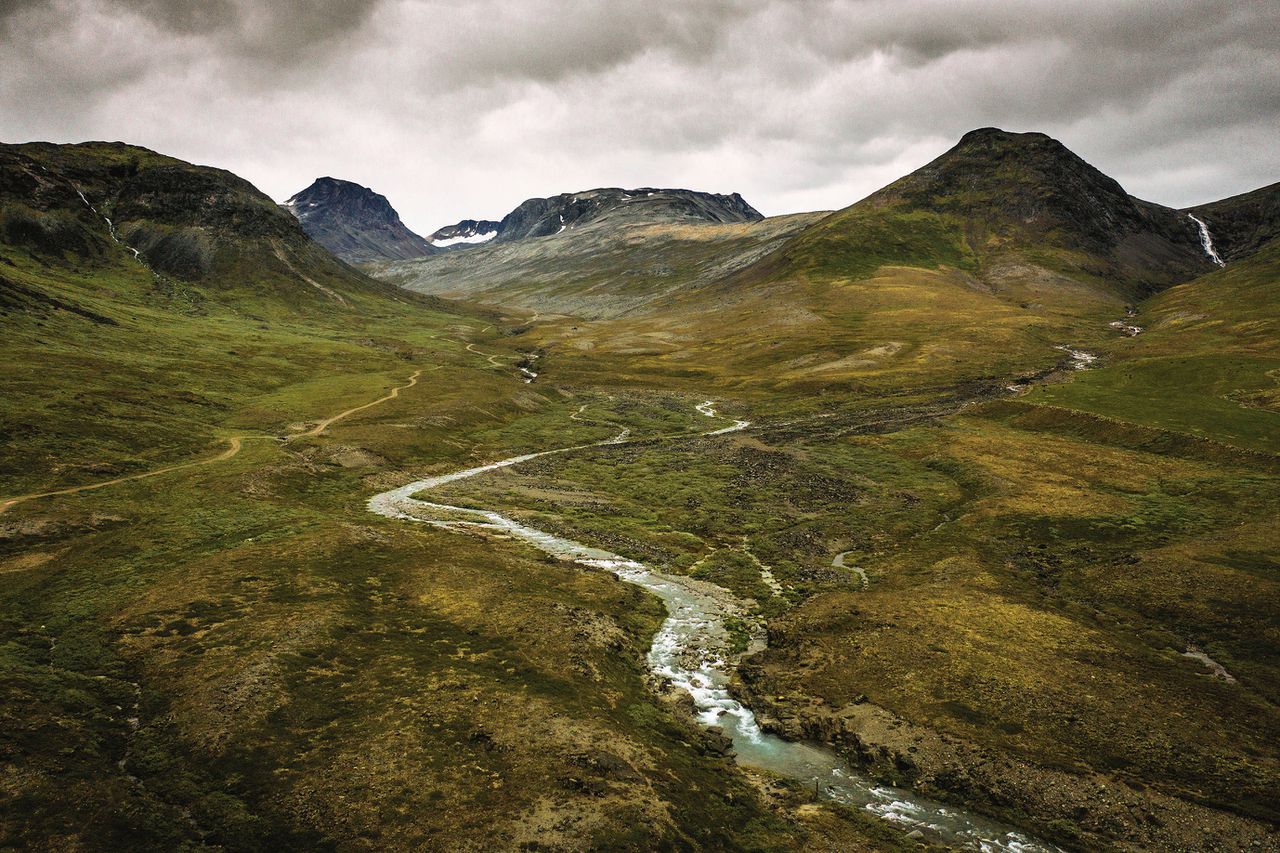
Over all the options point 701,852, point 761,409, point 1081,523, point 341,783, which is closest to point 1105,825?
point 701,852

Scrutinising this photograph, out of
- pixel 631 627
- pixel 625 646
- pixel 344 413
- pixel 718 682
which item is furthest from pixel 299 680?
pixel 344 413

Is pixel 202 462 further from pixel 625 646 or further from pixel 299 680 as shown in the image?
pixel 625 646

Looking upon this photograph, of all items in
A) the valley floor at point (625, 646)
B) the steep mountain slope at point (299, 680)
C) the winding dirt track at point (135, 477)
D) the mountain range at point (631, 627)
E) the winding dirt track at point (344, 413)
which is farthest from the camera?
the winding dirt track at point (344, 413)

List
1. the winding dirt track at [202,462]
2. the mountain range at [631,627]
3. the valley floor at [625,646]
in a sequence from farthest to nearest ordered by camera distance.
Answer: the winding dirt track at [202,462], the mountain range at [631,627], the valley floor at [625,646]

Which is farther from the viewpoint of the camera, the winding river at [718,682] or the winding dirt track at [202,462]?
the winding dirt track at [202,462]

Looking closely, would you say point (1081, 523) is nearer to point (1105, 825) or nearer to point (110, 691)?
point (1105, 825)

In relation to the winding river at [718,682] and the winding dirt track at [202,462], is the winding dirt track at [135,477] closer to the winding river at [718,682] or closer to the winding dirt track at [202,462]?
the winding dirt track at [202,462]

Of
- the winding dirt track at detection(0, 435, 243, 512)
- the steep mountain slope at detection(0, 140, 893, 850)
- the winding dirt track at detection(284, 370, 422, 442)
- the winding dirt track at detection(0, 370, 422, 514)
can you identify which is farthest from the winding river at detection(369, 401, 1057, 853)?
the winding dirt track at detection(284, 370, 422, 442)

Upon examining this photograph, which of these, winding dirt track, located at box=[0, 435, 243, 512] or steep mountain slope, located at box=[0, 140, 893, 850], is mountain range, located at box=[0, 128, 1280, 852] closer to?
steep mountain slope, located at box=[0, 140, 893, 850]

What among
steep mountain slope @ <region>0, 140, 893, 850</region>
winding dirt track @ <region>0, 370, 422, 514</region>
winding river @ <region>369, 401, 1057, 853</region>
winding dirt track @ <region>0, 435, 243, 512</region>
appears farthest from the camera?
winding dirt track @ <region>0, 370, 422, 514</region>

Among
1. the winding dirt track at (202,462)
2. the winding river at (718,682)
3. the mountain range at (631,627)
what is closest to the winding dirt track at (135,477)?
the winding dirt track at (202,462)
